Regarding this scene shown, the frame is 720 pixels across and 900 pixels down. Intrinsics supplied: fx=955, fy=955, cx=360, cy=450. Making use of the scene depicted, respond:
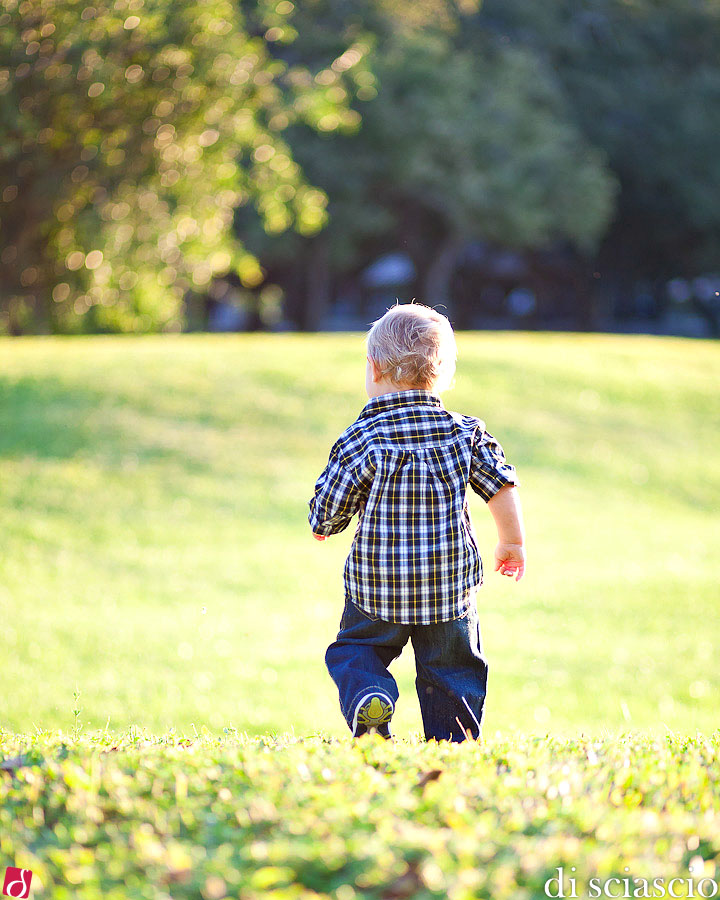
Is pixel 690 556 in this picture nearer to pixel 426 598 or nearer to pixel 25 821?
pixel 426 598

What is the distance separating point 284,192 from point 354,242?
18282 millimetres

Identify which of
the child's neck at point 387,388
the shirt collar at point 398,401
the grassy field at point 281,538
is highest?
the child's neck at point 387,388

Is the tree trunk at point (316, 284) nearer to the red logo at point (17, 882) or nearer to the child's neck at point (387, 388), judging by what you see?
the child's neck at point (387, 388)

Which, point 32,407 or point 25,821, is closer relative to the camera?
point 25,821

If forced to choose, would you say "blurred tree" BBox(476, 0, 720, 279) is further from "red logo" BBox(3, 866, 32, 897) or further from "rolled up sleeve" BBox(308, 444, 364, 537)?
"red logo" BBox(3, 866, 32, 897)

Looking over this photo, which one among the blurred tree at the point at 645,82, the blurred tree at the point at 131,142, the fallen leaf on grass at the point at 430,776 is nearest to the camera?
the fallen leaf on grass at the point at 430,776

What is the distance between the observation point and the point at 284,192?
14703 millimetres

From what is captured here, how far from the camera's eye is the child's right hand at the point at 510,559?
132 inches

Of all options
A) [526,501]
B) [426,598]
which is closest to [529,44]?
[526,501]

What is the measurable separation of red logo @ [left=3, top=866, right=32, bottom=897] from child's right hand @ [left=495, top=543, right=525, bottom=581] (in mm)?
1811

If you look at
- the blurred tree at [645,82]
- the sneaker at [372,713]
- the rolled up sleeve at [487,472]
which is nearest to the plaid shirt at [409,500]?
the rolled up sleeve at [487,472]

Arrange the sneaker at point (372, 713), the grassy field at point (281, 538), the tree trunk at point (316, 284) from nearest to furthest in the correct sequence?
the sneaker at point (372, 713), the grassy field at point (281, 538), the tree trunk at point (316, 284)

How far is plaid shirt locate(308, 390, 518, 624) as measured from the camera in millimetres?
3268

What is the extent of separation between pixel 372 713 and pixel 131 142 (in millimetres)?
11834
